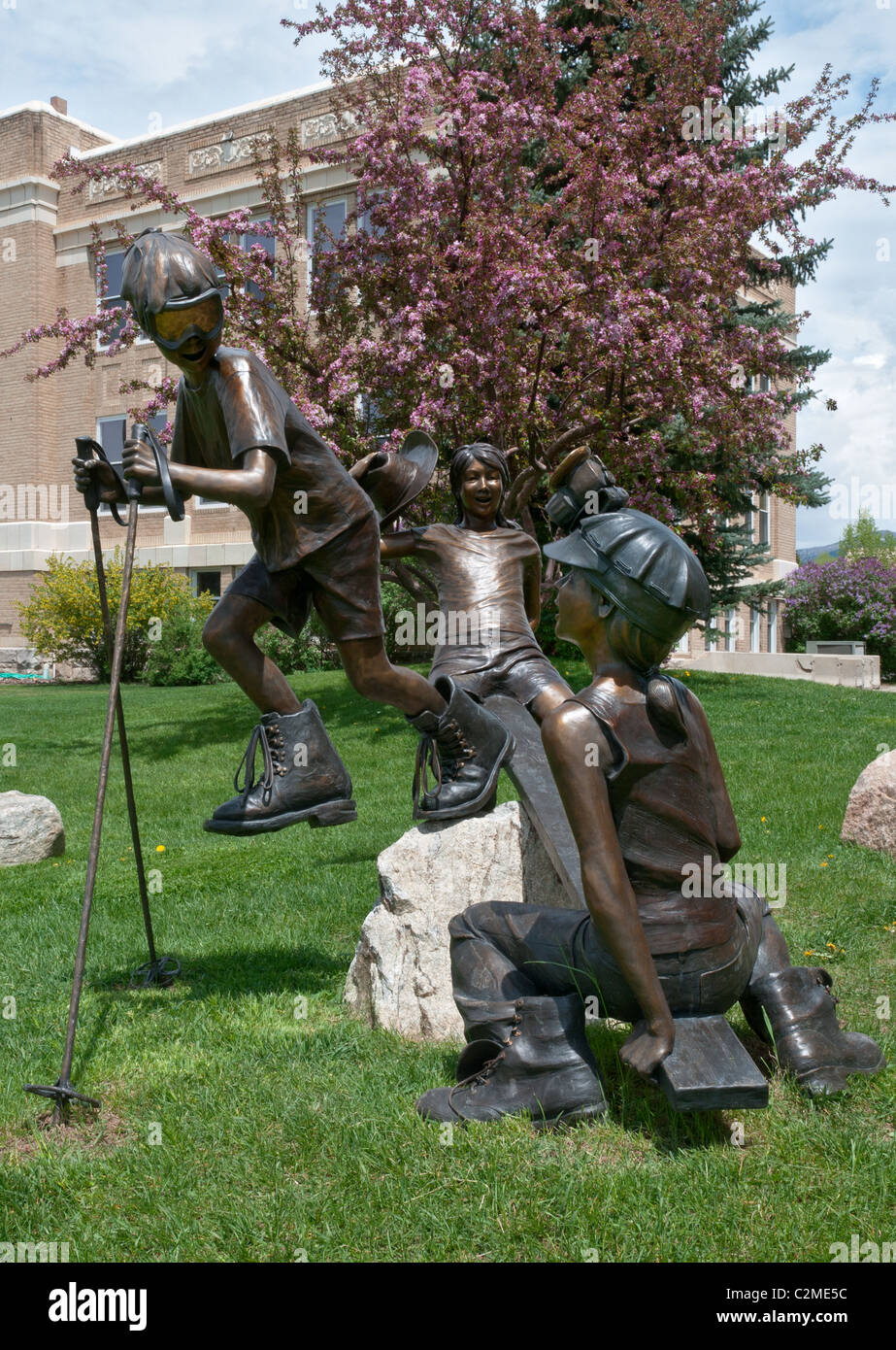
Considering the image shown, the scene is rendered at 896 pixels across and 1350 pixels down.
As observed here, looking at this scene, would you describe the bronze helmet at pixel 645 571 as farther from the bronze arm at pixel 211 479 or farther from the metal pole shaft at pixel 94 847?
the metal pole shaft at pixel 94 847

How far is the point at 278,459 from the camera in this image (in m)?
3.51

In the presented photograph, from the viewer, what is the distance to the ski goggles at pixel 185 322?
11.4 ft

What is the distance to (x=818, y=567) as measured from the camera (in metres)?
24.5

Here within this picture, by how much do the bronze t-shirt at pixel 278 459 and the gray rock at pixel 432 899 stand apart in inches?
51.4

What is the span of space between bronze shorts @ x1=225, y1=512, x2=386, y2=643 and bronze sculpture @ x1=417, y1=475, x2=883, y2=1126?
1.04 metres

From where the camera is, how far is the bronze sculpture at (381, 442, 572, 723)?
4820 millimetres

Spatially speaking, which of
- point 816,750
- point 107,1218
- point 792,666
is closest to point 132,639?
point 792,666

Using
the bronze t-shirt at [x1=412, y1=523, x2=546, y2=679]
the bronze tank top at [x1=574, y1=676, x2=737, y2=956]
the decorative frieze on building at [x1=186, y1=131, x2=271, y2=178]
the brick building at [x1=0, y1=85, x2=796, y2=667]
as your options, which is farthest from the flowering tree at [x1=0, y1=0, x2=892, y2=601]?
the brick building at [x1=0, y1=85, x2=796, y2=667]

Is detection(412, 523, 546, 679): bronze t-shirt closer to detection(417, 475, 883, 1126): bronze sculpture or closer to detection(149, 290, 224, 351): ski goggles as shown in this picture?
detection(417, 475, 883, 1126): bronze sculpture

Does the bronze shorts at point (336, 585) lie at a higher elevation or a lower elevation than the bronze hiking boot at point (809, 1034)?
higher

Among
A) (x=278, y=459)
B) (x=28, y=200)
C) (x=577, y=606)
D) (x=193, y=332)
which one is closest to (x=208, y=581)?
(x=28, y=200)

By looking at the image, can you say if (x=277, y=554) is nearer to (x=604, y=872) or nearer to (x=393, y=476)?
(x=393, y=476)

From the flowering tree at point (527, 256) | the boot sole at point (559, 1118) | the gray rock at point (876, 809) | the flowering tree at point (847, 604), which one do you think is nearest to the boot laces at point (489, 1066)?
the boot sole at point (559, 1118)

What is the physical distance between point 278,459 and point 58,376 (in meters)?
23.3
